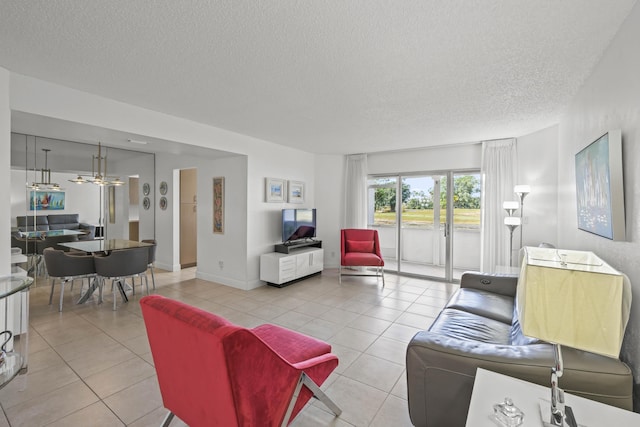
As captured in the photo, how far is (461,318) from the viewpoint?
2455mm

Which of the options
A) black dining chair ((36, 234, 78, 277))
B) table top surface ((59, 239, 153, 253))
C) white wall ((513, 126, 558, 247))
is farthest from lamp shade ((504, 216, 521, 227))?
black dining chair ((36, 234, 78, 277))

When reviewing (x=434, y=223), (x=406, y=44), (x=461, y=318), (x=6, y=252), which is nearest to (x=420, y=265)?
(x=434, y=223)

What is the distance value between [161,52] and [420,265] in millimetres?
5528

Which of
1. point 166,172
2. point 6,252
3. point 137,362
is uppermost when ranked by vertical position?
point 166,172

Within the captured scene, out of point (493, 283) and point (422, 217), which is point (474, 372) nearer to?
point (493, 283)

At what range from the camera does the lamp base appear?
1075mm

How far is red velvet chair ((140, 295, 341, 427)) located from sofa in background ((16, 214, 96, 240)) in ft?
12.0

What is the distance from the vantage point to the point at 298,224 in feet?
18.3

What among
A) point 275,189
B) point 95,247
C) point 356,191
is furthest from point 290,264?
point 95,247

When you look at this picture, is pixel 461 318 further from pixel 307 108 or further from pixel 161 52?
pixel 161 52

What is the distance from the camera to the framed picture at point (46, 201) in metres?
3.93

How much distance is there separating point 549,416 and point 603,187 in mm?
1474

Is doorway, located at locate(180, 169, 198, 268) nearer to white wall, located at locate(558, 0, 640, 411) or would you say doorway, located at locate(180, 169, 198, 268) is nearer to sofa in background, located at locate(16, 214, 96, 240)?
sofa in background, located at locate(16, 214, 96, 240)

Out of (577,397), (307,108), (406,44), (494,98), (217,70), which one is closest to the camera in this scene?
(577,397)
